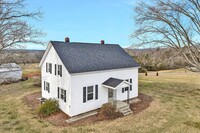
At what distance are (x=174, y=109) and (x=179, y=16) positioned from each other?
865cm

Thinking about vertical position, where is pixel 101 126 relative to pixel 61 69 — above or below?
below

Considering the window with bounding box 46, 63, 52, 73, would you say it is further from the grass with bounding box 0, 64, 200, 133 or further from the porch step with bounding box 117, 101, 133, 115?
the porch step with bounding box 117, 101, 133, 115

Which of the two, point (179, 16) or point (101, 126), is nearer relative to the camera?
point (101, 126)

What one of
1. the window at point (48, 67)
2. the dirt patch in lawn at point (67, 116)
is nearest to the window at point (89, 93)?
the dirt patch in lawn at point (67, 116)

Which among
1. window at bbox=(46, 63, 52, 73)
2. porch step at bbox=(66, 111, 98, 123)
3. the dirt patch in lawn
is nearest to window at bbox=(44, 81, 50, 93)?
window at bbox=(46, 63, 52, 73)

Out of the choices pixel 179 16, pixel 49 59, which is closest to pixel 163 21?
pixel 179 16

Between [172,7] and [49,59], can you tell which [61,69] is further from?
[172,7]

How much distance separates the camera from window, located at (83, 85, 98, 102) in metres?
12.9

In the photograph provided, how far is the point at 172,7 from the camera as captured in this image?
1229 cm

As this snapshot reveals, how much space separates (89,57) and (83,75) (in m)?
2.63

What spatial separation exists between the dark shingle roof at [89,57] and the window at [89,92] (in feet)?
5.49

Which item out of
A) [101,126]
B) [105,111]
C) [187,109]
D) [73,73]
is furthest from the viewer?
[187,109]

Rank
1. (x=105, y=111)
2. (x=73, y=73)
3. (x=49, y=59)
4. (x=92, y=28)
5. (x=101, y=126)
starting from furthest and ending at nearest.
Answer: (x=92, y=28), (x=49, y=59), (x=105, y=111), (x=73, y=73), (x=101, y=126)

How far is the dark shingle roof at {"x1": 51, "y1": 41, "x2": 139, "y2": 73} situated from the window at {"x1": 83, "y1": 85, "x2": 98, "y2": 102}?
1673mm
